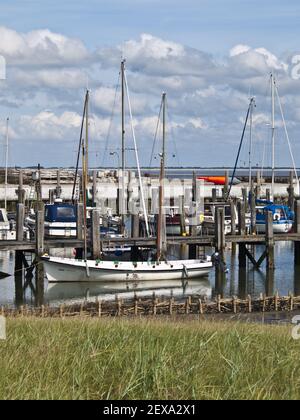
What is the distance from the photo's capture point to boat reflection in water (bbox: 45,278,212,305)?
3556cm

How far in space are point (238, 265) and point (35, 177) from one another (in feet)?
91.1

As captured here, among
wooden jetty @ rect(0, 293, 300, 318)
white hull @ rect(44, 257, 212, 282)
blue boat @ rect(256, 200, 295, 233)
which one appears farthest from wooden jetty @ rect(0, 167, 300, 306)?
wooden jetty @ rect(0, 293, 300, 318)

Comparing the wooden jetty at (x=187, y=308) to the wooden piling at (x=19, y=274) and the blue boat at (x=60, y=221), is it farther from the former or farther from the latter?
the blue boat at (x=60, y=221)

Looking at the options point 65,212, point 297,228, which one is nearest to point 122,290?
point 65,212

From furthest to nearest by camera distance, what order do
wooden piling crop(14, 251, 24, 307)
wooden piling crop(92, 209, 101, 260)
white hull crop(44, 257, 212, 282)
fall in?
wooden piling crop(92, 209, 101, 260) < white hull crop(44, 257, 212, 282) < wooden piling crop(14, 251, 24, 307)

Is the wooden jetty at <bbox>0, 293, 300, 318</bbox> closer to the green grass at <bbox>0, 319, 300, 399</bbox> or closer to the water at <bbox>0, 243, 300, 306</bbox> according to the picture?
the water at <bbox>0, 243, 300, 306</bbox>

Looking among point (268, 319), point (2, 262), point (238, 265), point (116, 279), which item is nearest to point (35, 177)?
point (2, 262)

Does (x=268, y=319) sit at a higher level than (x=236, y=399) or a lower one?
lower

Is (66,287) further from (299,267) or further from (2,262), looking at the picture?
(299,267)

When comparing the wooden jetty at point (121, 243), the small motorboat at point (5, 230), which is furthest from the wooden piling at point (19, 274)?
the small motorboat at point (5, 230)

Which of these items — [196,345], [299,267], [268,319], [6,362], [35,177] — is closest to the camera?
[6,362]

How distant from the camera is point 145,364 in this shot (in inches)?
374

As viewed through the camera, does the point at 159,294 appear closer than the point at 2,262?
Yes
